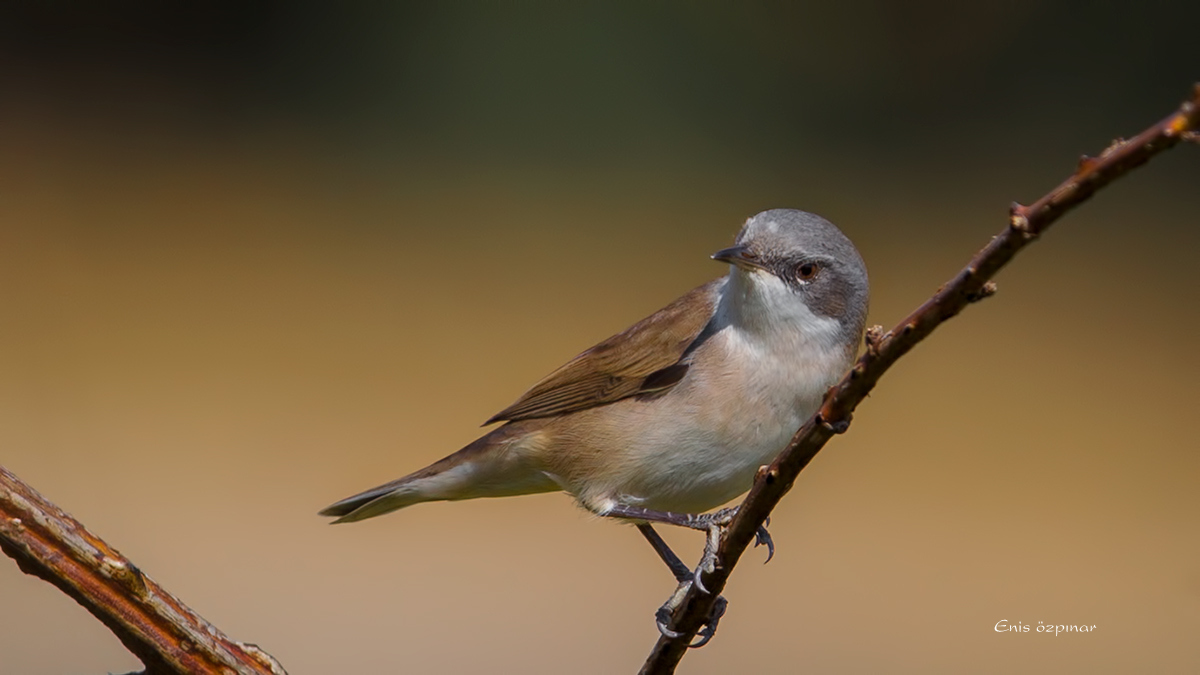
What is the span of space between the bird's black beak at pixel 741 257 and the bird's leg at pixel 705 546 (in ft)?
1.80

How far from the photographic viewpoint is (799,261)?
9.23ft

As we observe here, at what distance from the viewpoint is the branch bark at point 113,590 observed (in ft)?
5.12

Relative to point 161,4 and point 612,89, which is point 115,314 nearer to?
point 161,4

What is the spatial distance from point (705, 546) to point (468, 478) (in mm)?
1233

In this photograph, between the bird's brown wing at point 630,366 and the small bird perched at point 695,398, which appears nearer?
the small bird perched at point 695,398

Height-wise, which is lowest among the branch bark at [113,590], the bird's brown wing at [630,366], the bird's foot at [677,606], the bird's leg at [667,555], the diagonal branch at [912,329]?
the branch bark at [113,590]

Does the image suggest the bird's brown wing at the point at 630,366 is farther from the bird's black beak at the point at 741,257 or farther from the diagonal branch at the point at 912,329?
the diagonal branch at the point at 912,329

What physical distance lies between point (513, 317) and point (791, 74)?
277 cm

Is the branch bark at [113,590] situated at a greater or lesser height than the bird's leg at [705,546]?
lesser

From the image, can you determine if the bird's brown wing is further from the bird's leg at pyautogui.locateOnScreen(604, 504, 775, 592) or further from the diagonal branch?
the diagonal branch

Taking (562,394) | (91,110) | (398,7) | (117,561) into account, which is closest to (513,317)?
(398,7)

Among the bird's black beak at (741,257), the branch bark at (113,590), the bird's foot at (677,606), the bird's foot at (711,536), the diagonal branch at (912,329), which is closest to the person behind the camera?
the diagonal branch at (912,329)

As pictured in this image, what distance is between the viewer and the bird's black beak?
2.69 m

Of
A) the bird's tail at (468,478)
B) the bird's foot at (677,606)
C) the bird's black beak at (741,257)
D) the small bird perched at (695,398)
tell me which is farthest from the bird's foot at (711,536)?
the bird's tail at (468,478)
